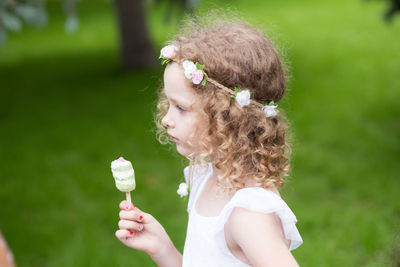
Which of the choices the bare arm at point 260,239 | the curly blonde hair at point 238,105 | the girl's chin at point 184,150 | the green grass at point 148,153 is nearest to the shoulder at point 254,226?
the bare arm at point 260,239

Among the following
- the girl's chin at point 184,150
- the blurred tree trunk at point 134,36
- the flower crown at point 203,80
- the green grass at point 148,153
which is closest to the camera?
the flower crown at point 203,80

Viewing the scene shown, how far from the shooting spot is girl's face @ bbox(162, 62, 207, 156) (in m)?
1.71

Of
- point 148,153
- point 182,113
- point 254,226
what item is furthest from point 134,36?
point 254,226

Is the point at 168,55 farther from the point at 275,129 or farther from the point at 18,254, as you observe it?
the point at 18,254

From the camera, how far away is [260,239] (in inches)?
60.9

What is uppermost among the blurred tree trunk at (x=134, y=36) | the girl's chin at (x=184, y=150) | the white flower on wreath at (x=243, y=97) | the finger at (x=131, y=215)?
the white flower on wreath at (x=243, y=97)

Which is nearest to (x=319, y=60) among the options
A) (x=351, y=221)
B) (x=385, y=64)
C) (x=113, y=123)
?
(x=385, y=64)

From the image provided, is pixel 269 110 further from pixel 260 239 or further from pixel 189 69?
pixel 260 239

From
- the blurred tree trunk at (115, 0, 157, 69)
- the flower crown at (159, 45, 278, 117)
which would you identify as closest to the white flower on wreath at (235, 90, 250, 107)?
the flower crown at (159, 45, 278, 117)

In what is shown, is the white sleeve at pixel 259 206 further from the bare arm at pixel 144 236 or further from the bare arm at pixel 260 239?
the bare arm at pixel 144 236

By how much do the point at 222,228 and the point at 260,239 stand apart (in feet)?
0.62

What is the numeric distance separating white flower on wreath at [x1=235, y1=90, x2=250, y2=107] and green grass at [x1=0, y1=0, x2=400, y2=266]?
0.43 m

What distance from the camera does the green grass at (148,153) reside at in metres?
4.16

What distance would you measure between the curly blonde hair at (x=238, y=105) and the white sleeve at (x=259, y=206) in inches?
2.2
